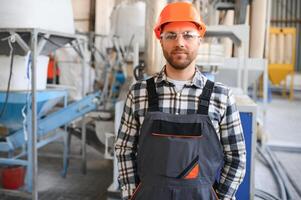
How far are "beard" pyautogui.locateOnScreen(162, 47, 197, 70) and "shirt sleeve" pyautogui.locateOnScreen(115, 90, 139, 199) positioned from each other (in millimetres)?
245

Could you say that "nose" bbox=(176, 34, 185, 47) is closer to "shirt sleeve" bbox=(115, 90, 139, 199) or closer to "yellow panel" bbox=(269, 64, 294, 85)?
"shirt sleeve" bbox=(115, 90, 139, 199)

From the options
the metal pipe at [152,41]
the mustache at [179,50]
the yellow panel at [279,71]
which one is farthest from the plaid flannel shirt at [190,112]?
the yellow panel at [279,71]

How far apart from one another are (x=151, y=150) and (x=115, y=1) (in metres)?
8.98

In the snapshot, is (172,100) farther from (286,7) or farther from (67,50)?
(286,7)

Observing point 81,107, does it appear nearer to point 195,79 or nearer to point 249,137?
point 249,137

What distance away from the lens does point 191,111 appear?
54.1 inches

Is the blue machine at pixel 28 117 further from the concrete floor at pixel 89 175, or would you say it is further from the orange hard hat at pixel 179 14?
the orange hard hat at pixel 179 14

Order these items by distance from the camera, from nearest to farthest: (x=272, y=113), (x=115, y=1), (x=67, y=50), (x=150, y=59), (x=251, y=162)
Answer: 1. (x=251, y=162)
2. (x=150, y=59)
3. (x=67, y=50)
4. (x=272, y=113)
5. (x=115, y=1)

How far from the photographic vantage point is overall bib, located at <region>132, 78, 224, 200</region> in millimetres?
1310

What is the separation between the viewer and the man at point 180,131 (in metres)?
1.32

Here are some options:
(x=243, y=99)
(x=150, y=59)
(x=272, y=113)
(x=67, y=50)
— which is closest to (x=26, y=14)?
(x=150, y=59)

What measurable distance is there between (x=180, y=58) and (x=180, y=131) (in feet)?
0.96

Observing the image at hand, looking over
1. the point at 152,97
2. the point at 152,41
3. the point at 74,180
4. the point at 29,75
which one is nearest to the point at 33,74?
the point at 29,75

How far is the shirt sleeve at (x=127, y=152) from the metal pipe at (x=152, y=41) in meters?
1.32
